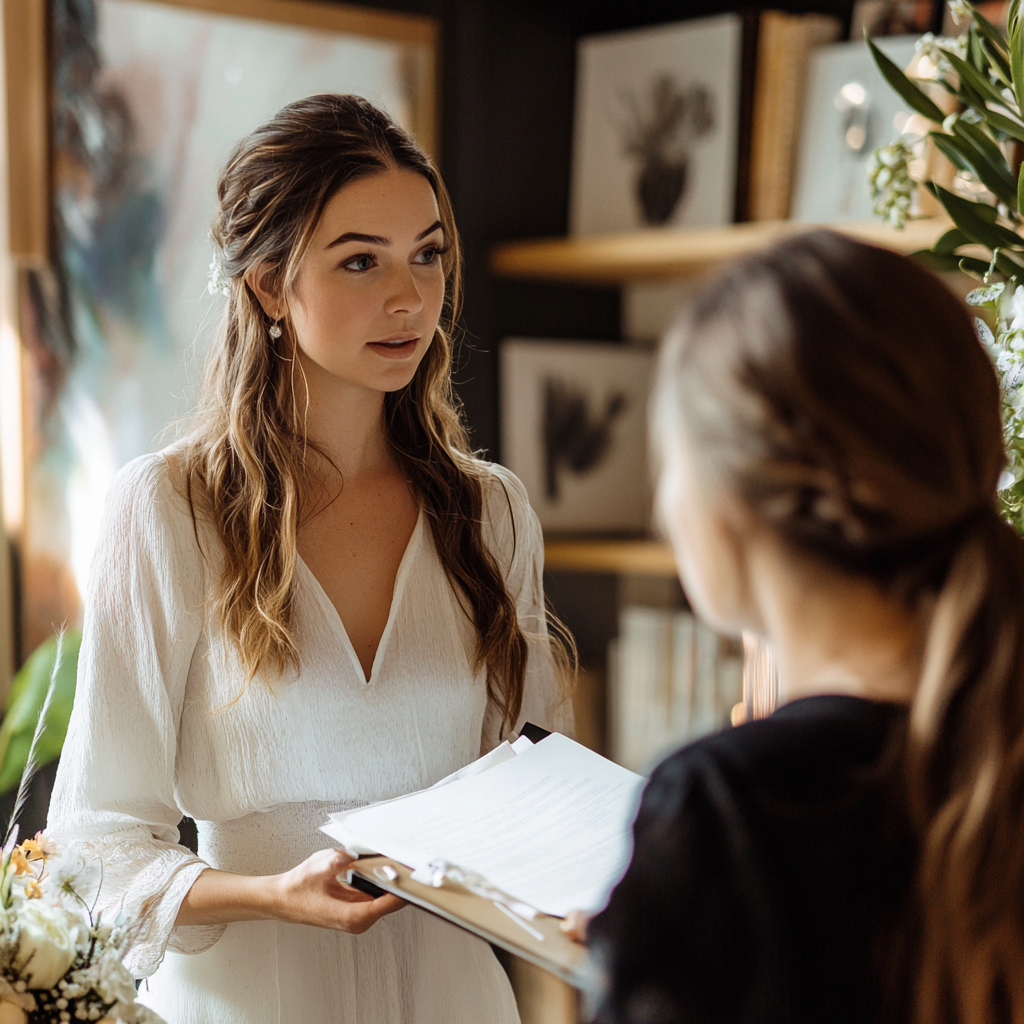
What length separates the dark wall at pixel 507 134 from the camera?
2.44 meters

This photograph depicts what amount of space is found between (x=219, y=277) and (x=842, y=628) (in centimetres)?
86

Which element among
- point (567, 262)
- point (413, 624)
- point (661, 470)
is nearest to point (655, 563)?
point (567, 262)

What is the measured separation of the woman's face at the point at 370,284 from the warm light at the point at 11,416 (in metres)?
1.05

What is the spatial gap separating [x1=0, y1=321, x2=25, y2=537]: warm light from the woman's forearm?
1.19 metres

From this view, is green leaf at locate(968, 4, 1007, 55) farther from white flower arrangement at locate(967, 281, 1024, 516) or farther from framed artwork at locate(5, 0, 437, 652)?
framed artwork at locate(5, 0, 437, 652)

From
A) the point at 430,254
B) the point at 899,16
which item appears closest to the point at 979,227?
the point at 430,254

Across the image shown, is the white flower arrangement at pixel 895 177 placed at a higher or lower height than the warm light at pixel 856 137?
lower

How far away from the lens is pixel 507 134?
2.51 m

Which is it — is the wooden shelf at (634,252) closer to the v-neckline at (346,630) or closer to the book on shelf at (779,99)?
the book on shelf at (779,99)

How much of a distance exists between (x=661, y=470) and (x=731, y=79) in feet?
6.01

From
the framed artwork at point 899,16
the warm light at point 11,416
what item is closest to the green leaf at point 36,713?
the warm light at point 11,416

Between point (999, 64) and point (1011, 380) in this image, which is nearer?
point (1011, 380)

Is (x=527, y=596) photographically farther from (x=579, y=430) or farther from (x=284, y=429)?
(x=579, y=430)

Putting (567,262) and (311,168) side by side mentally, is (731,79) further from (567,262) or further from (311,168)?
(311,168)
